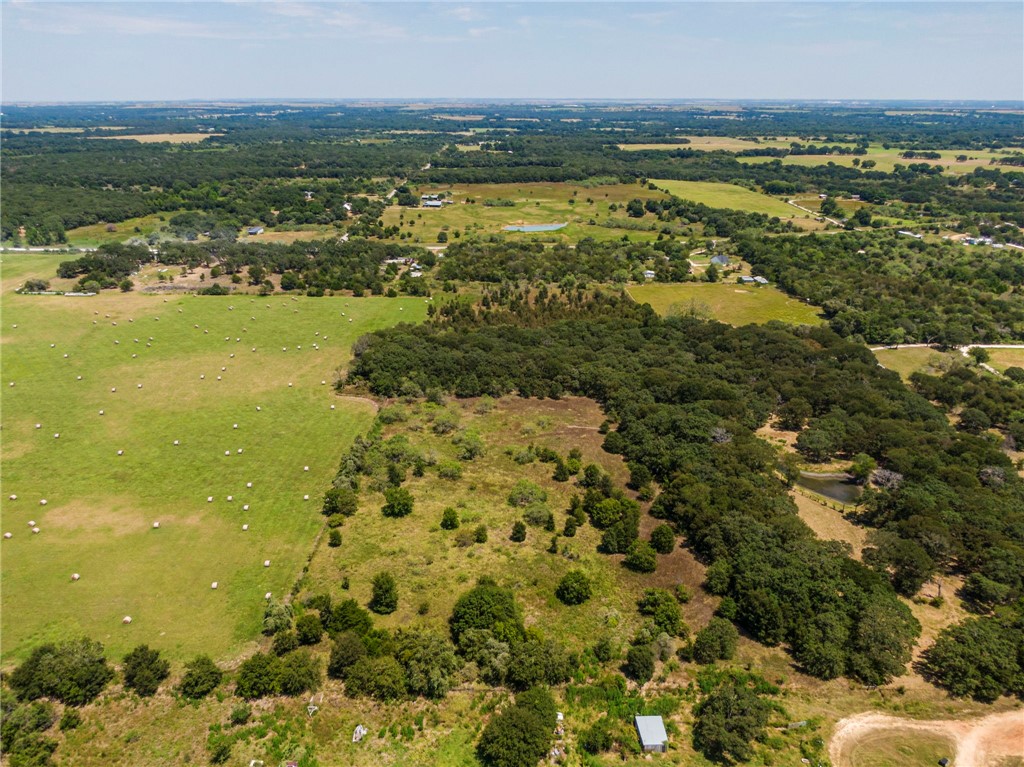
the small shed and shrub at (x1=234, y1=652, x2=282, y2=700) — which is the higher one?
shrub at (x1=234, y1=652, x2=282, y2=700)

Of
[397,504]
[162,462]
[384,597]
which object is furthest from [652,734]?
[162,462]

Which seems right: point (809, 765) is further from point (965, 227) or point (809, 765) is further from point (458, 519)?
point (965, 227)

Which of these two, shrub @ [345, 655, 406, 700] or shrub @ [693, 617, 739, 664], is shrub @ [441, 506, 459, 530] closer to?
shrub @ [345, 655, 406, 700]

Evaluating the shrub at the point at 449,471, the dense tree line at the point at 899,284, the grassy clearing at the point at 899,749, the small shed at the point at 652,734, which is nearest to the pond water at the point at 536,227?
the dense tree line at the point at 899,284

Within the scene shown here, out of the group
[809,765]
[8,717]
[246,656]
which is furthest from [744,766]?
[8,717]

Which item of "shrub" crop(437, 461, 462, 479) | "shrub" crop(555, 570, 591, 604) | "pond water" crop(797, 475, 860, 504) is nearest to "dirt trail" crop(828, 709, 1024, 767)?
"shrub" crop(555, 570, 591, 604)

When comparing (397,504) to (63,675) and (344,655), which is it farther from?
(63,675)
